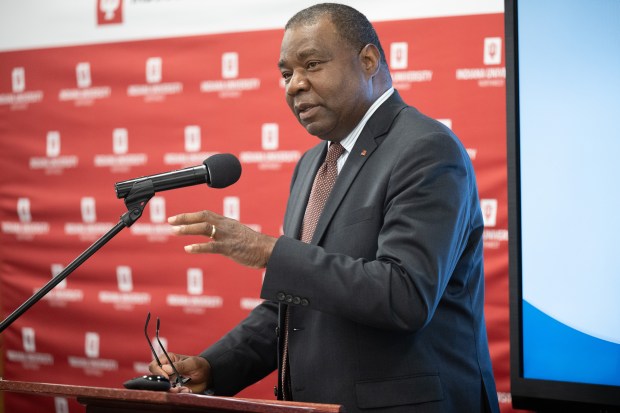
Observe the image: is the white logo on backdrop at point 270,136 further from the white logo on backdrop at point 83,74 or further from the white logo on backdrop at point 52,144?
the white logo on backdrop at point 52,144

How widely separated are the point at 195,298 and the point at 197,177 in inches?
91.6

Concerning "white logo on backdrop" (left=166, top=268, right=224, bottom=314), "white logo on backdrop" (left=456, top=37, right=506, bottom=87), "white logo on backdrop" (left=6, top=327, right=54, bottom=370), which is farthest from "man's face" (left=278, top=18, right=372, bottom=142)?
"white logo on backdrop" (left=6, top=327, right=54, bottom=370)

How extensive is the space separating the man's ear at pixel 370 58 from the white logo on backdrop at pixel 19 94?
108 inches

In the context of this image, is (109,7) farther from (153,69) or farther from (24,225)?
(24,225)

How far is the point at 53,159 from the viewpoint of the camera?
4234 mm

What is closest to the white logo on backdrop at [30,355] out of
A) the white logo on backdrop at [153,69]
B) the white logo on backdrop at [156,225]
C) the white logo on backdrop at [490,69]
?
the white logo on backdrop at [156,225]

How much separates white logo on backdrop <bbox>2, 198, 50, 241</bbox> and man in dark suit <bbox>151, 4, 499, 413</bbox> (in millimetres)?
2412

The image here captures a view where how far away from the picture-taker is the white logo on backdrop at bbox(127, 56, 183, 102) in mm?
3982

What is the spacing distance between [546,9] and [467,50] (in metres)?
1.36

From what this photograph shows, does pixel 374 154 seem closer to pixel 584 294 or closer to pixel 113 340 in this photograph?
pixel 584 294

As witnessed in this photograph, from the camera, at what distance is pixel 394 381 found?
6.12ft

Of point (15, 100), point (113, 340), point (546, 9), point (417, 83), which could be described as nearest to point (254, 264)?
point (546, 9)

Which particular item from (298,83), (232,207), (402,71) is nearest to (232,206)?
(232,207)

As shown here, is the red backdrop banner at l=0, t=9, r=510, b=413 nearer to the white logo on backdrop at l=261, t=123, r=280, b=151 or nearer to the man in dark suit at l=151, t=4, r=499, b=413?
the white logo on backdrop at l=261, t=123, r=280, b=151
